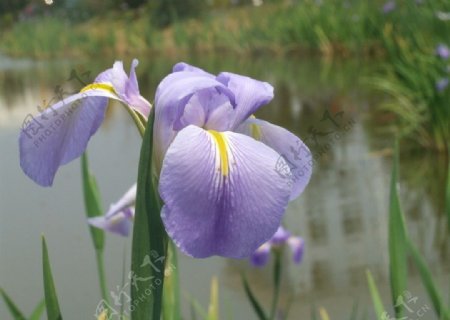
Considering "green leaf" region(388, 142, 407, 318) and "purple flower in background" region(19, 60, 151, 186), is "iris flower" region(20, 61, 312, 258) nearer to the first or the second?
"purple flower in background" region(19, 60, 151, 186)

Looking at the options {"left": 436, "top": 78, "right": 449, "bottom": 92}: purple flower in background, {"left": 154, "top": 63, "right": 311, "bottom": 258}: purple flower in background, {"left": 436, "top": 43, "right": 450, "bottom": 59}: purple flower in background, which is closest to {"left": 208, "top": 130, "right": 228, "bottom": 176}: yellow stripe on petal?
{"left": 154, "top": 63, "right": 311, "bottom": 258}: purple flower in background

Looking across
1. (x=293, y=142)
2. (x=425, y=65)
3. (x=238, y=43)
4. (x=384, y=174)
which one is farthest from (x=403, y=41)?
(x=293, y=142)

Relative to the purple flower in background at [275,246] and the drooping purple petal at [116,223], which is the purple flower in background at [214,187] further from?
the purple flower in background at [275,246]

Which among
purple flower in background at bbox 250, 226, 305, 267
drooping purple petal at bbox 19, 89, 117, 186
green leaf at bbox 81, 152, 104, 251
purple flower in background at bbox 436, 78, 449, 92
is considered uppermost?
drooping purple petal at bbox 19, 89, 117, 186

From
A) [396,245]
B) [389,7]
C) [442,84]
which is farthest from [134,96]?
[389,7]

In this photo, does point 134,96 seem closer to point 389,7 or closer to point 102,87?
point 102,87

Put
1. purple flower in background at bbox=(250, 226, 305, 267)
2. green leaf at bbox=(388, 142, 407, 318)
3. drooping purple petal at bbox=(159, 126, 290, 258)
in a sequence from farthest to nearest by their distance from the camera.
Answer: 1. purple flower in background at bbox=(250, 226, 305, 267)
2. green leaf at bbox=(388, 142, 407, 318)
3. drooping purple petal at bbox=(159, 126, 290, 258)
